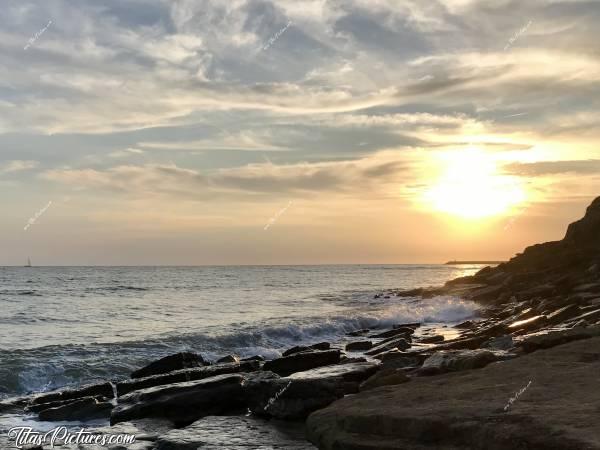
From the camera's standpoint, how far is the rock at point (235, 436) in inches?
307

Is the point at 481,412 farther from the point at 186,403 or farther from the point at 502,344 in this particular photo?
the point at 502,344

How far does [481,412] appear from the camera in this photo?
6.16m

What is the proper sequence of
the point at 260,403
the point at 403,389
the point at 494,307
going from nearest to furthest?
the point at 403,389, the point at 260,403, the point at 494,307

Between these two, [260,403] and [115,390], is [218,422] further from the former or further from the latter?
[115,390]

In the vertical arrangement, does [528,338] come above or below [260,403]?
above

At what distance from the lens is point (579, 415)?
5.67 m

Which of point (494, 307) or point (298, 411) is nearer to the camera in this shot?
point (298, 411)

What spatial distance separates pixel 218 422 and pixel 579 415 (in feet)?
17.6

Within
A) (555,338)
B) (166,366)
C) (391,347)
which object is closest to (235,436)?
(555,338)

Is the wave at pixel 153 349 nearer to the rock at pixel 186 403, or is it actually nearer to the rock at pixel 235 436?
the rock at pixel 186 403

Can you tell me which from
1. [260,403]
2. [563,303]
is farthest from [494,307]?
[260,403]

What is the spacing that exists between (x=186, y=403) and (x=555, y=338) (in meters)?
6.72

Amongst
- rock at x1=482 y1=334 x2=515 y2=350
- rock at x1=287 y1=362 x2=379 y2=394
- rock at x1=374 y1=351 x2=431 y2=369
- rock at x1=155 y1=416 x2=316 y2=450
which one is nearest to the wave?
rock at x1=287 y1=362 x2=379 y2=394

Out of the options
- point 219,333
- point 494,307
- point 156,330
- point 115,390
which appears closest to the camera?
point 115,390
